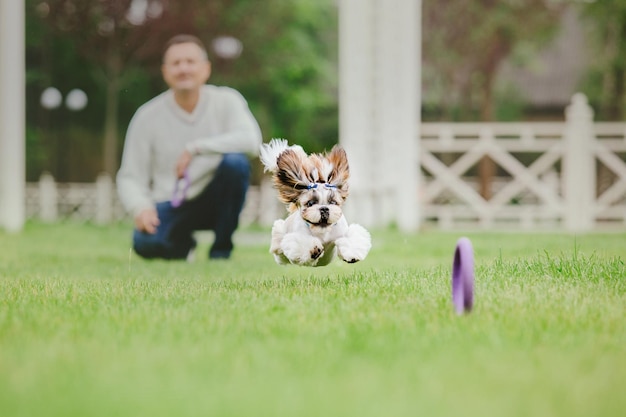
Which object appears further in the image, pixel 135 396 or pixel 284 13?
pixel 284 13

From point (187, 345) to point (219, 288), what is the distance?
1.44m

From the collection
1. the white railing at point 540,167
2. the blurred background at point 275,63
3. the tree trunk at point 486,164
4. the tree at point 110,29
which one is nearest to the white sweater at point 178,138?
the white railing at point 540,167

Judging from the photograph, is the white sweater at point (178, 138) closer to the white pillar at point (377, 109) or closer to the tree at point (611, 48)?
the white pillar at point (377, 109)

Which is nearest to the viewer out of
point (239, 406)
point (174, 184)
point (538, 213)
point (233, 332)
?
point (239, 406)

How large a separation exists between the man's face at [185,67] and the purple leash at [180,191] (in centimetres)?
66

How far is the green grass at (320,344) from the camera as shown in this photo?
6.84 feet

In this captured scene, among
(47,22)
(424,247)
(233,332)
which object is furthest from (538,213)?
(47,22)

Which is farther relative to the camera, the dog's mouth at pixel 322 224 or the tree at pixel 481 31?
the tree at pixel 481 31

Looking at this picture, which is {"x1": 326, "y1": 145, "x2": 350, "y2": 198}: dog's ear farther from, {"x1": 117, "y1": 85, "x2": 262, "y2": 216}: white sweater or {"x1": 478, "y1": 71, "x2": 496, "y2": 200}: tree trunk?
{"x1": 478, "y1": 71, "x2": 496, "y2": 200}: tree trunk

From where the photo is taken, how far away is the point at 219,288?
4.18 meters

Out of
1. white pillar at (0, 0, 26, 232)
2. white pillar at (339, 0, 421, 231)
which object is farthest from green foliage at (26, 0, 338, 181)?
white pillar at (339, 0, 421, 231)

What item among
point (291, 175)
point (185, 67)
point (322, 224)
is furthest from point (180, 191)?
point (322, 224)

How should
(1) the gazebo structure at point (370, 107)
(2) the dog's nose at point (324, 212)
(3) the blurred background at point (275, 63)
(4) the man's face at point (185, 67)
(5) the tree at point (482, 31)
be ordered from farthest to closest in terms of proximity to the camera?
(3) the blurred background at point (275, 63) → (5) the tree at point (482, 31) → (1) the gazebo structure at point (370, 107) → (4) the man's face at point (185, 67) → (2) the dog's nose at point (324, 212)

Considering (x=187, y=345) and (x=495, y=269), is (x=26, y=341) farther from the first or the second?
(x=495, y=269)
